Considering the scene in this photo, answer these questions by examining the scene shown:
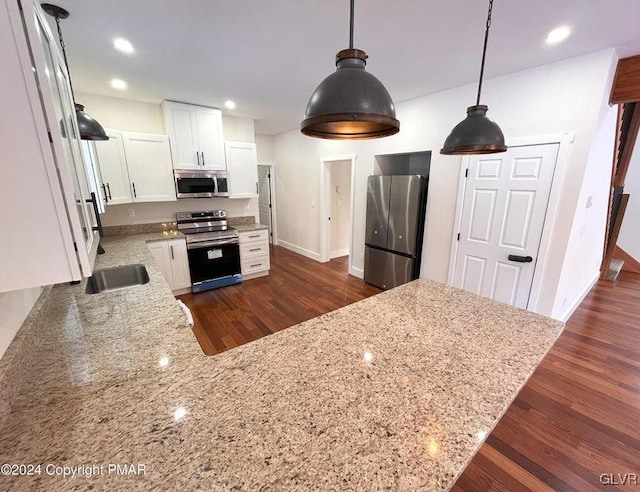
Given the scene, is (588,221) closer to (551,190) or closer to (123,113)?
(551,190)

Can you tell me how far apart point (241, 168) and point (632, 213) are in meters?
7.24

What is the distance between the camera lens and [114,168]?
3189mm

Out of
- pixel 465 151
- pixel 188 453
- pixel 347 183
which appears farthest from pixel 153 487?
pixel 347 183

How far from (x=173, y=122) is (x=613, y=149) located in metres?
5.34

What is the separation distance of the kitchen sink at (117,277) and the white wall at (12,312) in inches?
37.2

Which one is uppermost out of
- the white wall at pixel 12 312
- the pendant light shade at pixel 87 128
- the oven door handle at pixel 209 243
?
the pendant light shade at pixel 87 128

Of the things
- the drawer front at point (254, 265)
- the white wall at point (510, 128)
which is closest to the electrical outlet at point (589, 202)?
the white wall at point (510, 128)

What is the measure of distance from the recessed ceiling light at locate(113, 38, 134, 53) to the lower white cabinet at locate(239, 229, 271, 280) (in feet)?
7.95

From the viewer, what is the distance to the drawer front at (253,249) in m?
4.14

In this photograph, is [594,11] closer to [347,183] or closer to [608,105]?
[608,105]

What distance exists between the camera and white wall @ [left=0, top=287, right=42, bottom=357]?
38.6 inches

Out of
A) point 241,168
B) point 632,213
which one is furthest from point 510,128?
point 632,213

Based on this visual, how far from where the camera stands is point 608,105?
228 centimetres

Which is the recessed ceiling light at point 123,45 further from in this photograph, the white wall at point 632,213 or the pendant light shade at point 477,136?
the white wall at point 632,213
